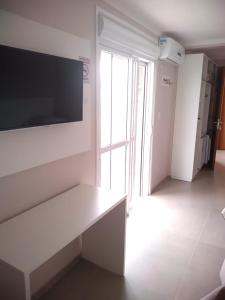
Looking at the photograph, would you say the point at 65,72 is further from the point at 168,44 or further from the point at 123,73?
the point at 168,44

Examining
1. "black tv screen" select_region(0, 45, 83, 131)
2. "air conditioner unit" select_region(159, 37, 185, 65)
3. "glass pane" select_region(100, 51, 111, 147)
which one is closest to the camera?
"black tv screen" select_region(0, 45, 83, 131)

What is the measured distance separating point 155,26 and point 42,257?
2.94 meters

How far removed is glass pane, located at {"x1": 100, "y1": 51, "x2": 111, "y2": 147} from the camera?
2373 mm

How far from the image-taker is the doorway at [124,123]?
2461 millimetres

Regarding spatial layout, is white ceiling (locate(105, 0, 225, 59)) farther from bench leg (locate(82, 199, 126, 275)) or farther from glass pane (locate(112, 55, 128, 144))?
bench leg (locate(82, 199, 126, 275))

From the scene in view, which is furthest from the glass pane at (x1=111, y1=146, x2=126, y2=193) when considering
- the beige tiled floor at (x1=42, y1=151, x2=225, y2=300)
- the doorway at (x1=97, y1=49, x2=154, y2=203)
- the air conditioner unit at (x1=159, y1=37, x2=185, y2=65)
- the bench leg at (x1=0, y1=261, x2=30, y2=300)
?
the bench leg at (x1=0, y1=261, x2=30, y2=300)

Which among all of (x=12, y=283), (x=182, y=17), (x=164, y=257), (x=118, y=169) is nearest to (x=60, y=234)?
(x=12, y=283)

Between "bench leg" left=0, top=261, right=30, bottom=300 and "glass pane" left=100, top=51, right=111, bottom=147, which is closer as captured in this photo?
"bench leg" left=0, top=261, right=30, bottom=300

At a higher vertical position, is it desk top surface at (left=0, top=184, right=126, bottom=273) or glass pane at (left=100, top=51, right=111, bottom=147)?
glass pane at (left=100, top=51, right=111, bottom=147)

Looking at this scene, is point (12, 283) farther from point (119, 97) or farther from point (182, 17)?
point (182, 17)

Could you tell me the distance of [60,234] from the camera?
135 centimetres

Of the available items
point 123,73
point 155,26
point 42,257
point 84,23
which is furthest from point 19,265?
point 155,26

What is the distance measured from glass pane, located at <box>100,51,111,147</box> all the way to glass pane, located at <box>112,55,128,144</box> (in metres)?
0.10

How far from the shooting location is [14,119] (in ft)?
4.37
